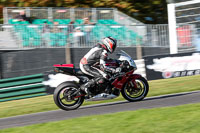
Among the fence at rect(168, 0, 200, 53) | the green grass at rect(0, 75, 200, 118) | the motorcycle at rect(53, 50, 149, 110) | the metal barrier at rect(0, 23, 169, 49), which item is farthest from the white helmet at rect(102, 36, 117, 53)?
the fence at rect(168, 0, 200, 53)

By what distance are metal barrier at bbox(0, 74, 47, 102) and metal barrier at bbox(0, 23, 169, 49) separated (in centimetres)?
275

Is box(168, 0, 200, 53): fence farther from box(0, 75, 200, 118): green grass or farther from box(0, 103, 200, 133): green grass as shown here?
box(0, 103, 200, 133): green grass

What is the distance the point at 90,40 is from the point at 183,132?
1097cm

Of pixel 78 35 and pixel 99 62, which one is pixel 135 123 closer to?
pixel 99 62

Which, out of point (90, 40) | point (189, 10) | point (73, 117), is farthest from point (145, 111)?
point (189, 10)

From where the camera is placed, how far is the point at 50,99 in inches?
465

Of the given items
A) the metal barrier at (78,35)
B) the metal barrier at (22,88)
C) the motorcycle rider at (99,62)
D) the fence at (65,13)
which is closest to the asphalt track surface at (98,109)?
the motorcycle rider at (99,62)

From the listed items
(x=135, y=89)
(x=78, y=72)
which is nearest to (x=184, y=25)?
(x=135, y=89)

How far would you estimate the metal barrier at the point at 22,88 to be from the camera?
42.9ft

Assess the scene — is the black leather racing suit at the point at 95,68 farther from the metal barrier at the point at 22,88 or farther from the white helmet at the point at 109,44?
the metal barrier at the point at 22,88

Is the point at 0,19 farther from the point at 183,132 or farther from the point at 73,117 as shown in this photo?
the point at 183,132

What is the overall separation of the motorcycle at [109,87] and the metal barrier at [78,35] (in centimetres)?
713

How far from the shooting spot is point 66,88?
848cm

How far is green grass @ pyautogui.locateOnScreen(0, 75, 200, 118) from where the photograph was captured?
9.94 m
